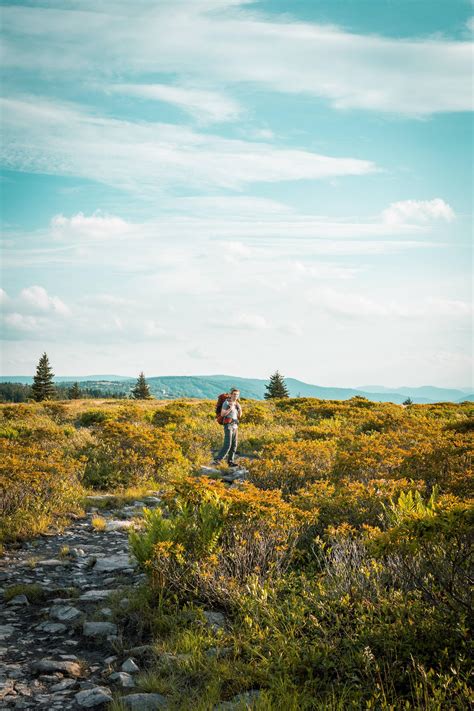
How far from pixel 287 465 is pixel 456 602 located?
5.44 metres

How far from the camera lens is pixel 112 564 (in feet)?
23.3

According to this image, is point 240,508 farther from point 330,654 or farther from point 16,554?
point 16,554

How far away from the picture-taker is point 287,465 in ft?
30.9

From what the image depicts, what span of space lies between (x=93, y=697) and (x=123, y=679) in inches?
11.1

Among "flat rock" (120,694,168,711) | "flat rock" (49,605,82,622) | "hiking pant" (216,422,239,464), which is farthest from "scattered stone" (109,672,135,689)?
"hiking pant" (216,422,239,464)

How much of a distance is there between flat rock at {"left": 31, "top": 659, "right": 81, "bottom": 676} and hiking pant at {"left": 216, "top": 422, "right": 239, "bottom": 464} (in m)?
9.62

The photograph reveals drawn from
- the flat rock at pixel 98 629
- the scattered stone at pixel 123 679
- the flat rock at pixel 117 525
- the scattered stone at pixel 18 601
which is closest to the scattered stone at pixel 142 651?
the scattered stone at pixel 123 679

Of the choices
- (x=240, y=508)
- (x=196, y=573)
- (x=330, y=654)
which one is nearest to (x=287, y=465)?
(x=240, y=508)

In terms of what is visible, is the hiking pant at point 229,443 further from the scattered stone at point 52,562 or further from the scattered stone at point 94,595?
the scattered stone at point 94,595

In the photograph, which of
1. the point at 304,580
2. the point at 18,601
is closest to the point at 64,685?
the point at 18,601

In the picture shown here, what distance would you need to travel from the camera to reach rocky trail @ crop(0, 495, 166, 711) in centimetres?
408

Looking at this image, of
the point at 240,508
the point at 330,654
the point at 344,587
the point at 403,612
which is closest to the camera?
the point at 330,654

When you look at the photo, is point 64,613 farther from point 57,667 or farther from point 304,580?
point 304,580

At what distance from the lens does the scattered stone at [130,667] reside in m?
4.34
